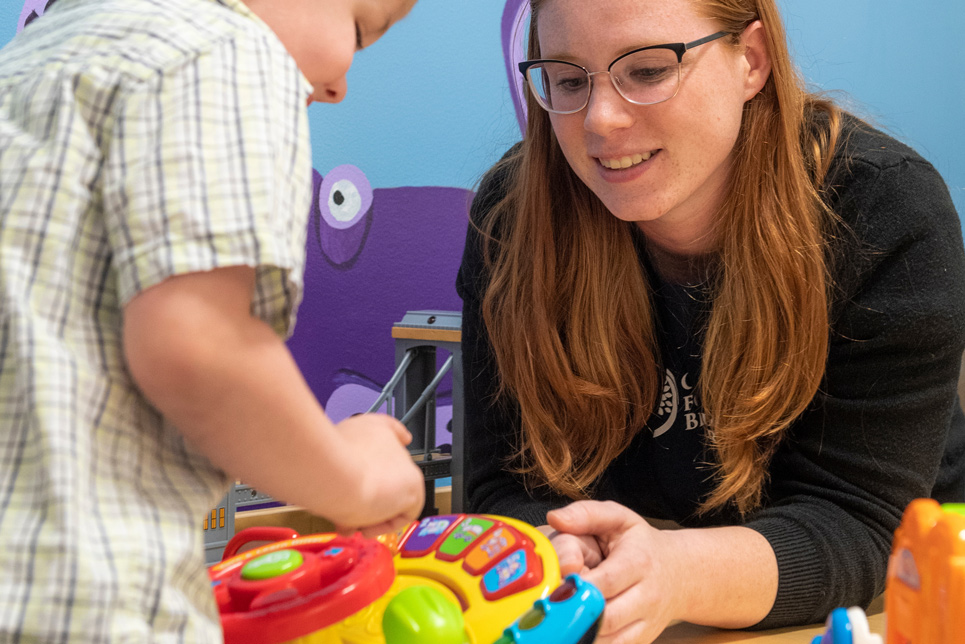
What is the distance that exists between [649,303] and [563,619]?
554 mm

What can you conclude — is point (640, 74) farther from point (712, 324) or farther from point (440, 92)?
point (440, 92)

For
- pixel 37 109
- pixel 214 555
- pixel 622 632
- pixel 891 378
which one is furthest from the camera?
pixel 214 555

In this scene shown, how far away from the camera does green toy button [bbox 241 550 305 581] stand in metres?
0.49

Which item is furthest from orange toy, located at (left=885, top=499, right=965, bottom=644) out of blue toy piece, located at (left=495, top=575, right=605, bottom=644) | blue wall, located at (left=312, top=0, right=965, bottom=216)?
blue wall, located at (left=312, top=0, right=965, bottom=216)

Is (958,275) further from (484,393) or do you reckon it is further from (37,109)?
(37,109)

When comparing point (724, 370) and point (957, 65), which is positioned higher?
point (957, 65)

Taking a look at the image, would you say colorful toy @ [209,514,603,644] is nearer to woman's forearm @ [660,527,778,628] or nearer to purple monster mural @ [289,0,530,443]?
woman's forearm @ [660,527,778,628]

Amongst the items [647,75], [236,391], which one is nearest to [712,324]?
[647,75]

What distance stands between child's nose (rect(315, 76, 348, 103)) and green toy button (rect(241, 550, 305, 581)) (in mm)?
272

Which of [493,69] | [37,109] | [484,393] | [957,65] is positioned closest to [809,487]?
[484,393]

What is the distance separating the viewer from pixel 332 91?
482 mm

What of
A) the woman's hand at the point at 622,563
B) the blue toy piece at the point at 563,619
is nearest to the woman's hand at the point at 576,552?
the woman's hand at the point at 622,563

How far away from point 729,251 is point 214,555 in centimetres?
Result: 84

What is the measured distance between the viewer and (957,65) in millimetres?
2586
